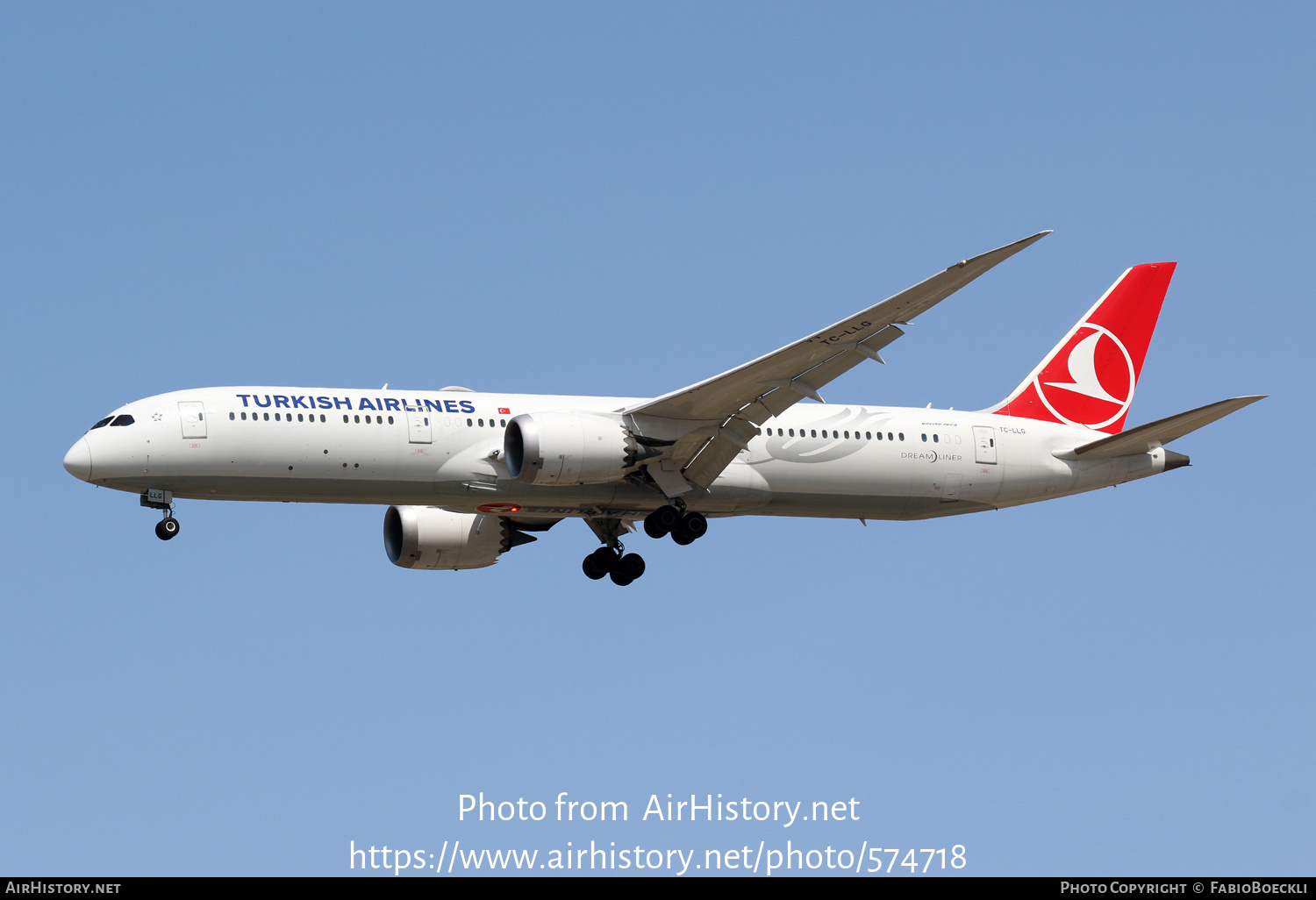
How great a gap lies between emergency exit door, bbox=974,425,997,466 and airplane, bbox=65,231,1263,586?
0.06 metres

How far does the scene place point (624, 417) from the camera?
3772cm

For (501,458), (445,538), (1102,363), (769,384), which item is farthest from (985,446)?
(445,538)

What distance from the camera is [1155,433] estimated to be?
4025cm

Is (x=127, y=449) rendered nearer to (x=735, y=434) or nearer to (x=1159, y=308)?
(x=735, y=434)

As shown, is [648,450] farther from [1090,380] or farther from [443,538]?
[1090,380]

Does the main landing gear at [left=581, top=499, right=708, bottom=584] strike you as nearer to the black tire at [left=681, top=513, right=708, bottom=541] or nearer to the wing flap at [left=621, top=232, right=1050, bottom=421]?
the black tire at [left=681, top=513, right=708, bottom=541]

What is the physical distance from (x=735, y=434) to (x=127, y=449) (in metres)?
12.5

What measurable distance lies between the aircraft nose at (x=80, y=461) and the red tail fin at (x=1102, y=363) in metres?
20.8

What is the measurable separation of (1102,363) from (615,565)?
13.0m

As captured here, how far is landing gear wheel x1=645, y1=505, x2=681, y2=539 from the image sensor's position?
38906mm

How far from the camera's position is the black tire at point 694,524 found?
39.0m
